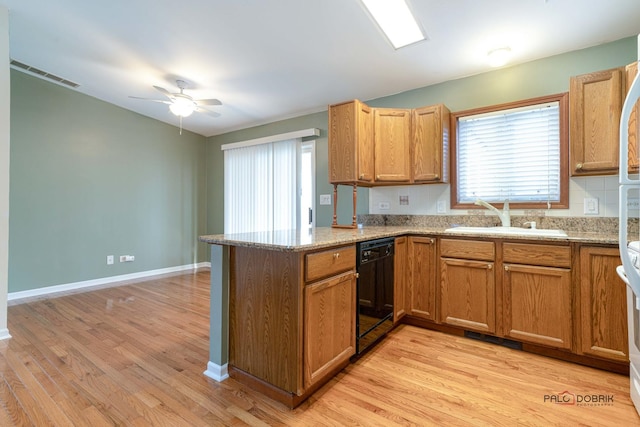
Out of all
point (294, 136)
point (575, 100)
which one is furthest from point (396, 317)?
point (294, 136)

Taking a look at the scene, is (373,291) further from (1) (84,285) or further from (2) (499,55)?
(1) (84,285)

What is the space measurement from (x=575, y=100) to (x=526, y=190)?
810 mm

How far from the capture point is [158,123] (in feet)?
15.9

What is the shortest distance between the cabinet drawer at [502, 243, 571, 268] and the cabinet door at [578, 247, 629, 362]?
0.09m

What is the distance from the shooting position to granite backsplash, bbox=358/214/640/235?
7.73 feet

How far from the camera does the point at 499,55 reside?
8.17 ft

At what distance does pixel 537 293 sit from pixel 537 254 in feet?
0.91

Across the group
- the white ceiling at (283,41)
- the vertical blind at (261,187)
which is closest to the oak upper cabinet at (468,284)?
the white ceiling at (283,41)

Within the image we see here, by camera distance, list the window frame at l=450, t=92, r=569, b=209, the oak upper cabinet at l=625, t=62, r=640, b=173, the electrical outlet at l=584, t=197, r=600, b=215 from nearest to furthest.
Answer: the oak upper cabinet at l=625, t=62, r=640, b=173 < the electrical outlet at l=584, t=197, r=600, b=215 < the window frame at l=450, t=92, r=569, b=209

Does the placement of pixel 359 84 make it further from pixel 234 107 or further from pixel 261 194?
pixel 261 194

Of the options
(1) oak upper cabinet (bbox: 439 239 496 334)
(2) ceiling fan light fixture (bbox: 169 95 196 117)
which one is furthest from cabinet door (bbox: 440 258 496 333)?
(2) ceiling fan light fixture (bbox: 169 95 196 117)

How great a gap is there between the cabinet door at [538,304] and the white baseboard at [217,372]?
2017 mm

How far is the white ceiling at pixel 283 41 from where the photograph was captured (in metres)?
2.18

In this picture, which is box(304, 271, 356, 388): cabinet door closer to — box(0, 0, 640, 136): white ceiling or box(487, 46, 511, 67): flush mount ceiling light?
box(0, 0, 640, 136): white ceiling
